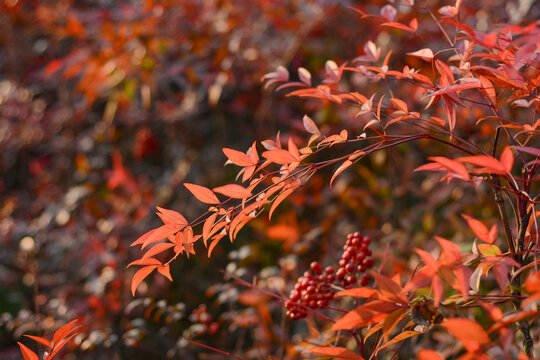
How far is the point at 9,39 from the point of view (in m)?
2.54

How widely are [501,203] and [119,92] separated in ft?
5.51

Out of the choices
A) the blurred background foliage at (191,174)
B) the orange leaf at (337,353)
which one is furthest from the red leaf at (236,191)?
the blurred background foliage at (191,174)

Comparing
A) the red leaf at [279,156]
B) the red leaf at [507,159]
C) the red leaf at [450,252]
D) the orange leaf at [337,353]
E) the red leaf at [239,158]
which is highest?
the red leaf at [507,159]

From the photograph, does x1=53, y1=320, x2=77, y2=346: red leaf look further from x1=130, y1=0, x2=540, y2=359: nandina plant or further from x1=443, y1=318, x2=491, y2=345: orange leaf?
x1=443, y1=318, x2=491, y2=345: orange leaf

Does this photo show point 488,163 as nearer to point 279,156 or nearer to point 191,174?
point 279,156

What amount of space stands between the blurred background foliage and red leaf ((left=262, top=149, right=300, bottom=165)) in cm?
90

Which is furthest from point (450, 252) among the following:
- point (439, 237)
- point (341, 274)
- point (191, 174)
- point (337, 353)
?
point (191, 174)

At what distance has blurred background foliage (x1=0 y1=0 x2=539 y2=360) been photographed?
1565 millimetres

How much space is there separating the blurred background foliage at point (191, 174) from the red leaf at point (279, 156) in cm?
90

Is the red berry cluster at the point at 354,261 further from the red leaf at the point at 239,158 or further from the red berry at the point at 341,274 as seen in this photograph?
the red leaf at the point at 239,158

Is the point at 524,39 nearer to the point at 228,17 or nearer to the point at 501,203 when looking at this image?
the point at 501,203

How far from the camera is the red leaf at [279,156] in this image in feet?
1.69

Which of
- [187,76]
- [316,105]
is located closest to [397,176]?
[316,105]

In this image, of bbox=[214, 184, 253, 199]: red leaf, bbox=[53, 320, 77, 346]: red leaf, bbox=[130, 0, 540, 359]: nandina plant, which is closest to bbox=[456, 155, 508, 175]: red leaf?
bbox=[130, 0, 540, 359]: nandina plant
